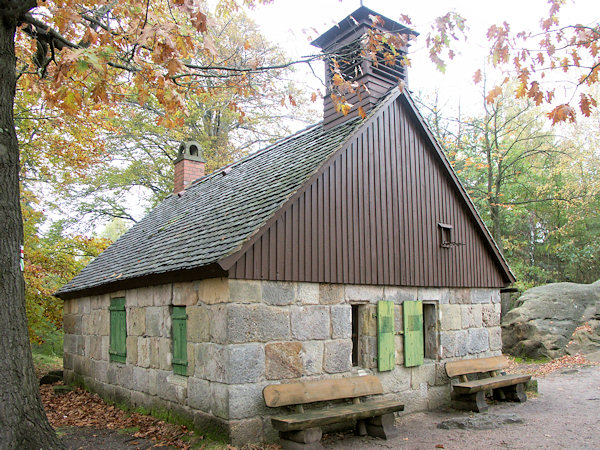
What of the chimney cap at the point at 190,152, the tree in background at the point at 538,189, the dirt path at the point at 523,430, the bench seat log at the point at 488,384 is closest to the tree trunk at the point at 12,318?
the dirt path at the point at 523,430

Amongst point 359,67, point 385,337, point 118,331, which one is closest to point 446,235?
point 385,337

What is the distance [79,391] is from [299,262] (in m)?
6.92

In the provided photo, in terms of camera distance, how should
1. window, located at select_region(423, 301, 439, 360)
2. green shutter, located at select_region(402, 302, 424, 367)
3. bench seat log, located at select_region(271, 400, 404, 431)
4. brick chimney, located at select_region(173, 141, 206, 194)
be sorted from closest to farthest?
bench seat log, located at select_region(271, 400, 404, 431), green shutter, located at select_region(402, 302, 424, 367), window, located at select_region(423, 301, 439, 360), brick chimney, located at select_region(173, 141, 206, 194)

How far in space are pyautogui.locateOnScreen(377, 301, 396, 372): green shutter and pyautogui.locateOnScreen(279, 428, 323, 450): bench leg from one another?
6.60 feet

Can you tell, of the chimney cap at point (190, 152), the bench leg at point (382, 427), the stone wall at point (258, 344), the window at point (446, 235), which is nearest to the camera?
the stone wall at point (258, 344)

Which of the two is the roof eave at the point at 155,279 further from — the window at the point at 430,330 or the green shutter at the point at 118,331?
the window at the point at 430,330

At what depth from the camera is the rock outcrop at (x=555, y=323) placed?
46.7 ft

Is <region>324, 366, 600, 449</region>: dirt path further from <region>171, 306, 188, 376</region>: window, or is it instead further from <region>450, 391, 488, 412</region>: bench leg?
<region>171, 306, 188, 376</region>: window

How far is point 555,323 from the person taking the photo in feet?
48.3

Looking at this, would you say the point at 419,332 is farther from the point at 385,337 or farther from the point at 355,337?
the point at 355,337

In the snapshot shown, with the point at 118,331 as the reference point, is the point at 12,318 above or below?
above

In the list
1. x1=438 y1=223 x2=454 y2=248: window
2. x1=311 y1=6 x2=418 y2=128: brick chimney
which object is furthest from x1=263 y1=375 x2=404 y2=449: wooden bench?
x1=311 y1=6 x2=418 y2=128: brick chimney

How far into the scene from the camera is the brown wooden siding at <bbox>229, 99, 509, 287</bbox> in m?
7.00

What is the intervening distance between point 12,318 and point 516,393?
335 inches
